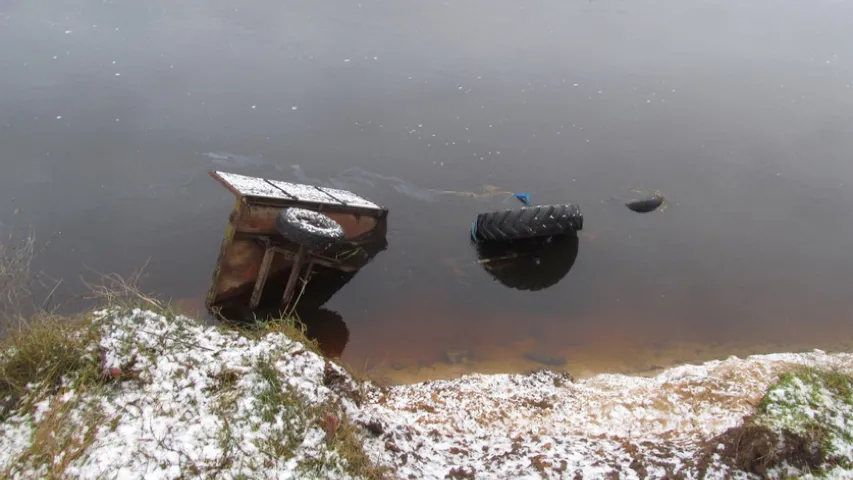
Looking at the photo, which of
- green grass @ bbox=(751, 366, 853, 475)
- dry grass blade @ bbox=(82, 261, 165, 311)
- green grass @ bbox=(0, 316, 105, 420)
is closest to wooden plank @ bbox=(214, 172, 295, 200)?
dry grass blade @ bbox=(82, 261, 165, 311)

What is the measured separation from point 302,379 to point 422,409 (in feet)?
4.85

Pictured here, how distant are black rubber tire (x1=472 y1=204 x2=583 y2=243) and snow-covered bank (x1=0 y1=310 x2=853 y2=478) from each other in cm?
314

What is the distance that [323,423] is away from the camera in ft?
15.6

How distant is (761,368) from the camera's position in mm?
6695

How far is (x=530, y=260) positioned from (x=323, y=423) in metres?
5.23

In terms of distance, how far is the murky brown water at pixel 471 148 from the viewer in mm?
8203

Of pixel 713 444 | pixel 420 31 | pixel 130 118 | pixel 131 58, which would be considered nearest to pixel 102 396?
pixel 713 444

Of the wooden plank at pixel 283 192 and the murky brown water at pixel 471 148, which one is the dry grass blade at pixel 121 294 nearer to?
the murky brown water at pixel 471 148

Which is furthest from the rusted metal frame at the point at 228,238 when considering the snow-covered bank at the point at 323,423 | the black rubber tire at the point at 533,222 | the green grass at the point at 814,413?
the green grass at the point at 814,413

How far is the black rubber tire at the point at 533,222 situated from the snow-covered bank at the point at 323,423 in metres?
3.14

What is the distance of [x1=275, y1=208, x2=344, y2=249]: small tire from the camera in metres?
7.12

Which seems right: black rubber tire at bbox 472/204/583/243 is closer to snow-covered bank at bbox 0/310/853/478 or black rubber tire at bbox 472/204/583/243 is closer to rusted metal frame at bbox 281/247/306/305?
rusted metal frame at bbox 281/247/306/305

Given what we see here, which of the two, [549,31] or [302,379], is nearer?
[302,379]

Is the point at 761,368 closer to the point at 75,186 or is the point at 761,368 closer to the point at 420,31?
the point at 75,186
